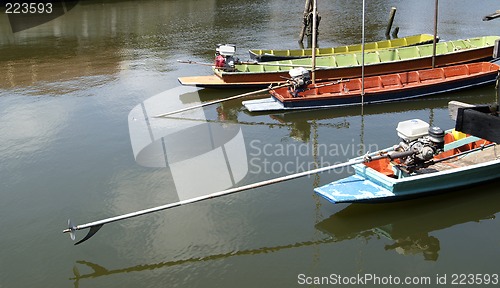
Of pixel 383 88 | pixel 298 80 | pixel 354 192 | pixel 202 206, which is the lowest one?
pixel 202 206

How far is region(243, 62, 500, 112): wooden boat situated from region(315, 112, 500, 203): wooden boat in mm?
5858

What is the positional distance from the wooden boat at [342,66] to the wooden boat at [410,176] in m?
7.95

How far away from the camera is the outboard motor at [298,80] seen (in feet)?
53.2

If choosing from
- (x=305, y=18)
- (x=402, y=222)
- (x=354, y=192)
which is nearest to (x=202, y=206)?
(x=354, y=192)

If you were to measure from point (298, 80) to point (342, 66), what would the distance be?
367 centimetres

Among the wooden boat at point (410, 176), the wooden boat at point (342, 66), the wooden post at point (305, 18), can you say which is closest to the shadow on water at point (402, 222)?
the wooden boat at point (410, 176)

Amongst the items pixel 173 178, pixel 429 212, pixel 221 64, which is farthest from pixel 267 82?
pixel 429 212

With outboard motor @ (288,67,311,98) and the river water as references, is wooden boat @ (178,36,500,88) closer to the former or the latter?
the river water

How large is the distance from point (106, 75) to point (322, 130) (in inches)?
452

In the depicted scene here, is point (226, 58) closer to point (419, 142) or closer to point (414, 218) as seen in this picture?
point (419, 142)

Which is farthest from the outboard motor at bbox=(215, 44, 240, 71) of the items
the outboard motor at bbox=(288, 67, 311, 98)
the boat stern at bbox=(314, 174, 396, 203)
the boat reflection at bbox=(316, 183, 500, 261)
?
the boat reflection at bbox=(316, 183, 500, 261)

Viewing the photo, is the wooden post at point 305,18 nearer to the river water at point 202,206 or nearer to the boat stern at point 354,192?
the river water at point 202,206

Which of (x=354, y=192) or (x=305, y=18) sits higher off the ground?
(x=305, y=18)

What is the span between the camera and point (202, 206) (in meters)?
10.9
